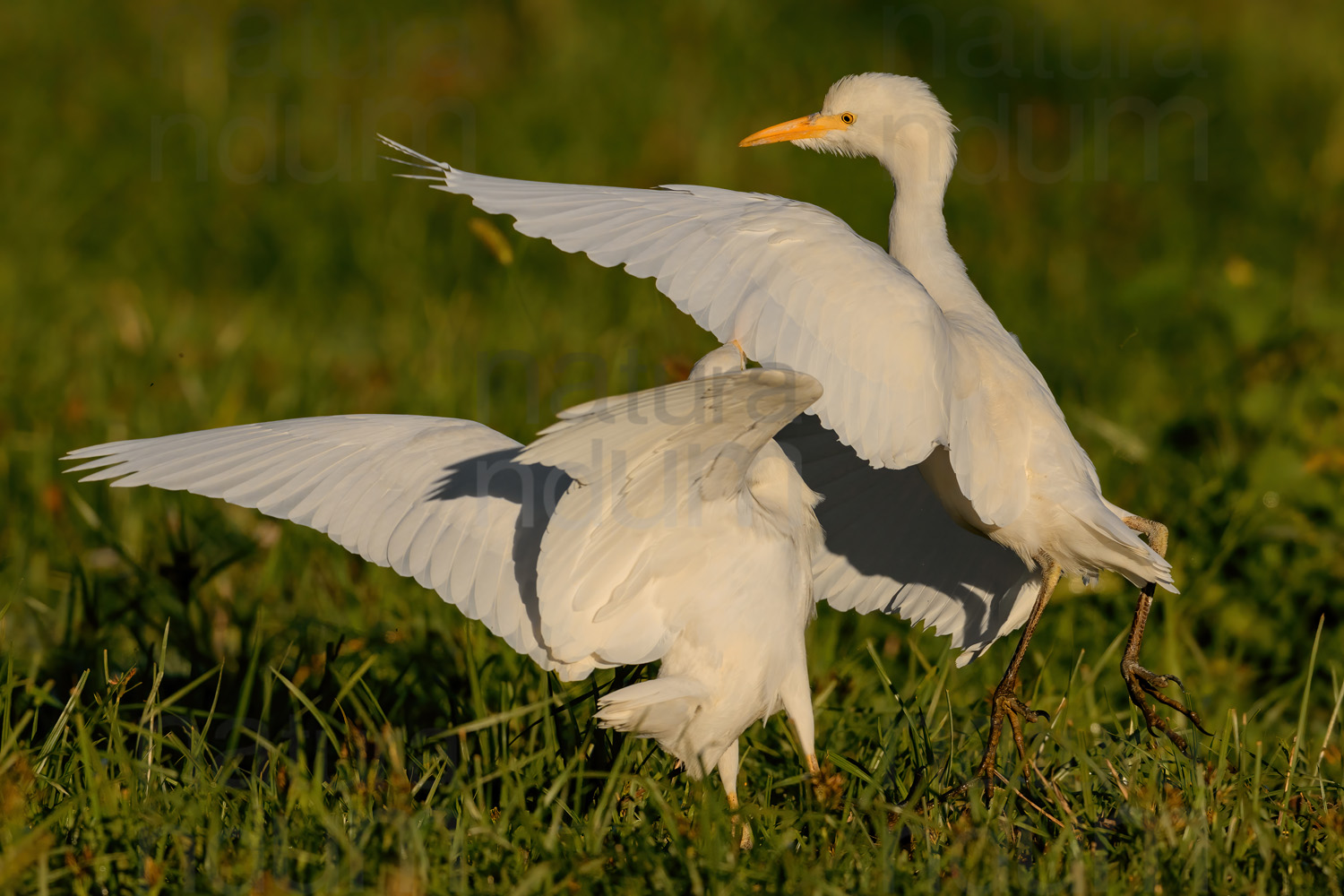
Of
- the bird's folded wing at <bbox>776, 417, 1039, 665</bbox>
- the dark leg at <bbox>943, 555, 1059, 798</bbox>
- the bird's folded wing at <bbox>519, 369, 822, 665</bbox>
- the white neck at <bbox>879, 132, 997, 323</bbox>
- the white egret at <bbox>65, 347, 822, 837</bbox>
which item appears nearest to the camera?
the bird's folded wing at <bbox>519, 369, 822, 665</bbox>

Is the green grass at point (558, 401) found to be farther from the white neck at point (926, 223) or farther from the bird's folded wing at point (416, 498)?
the white neck at point (926, 223)

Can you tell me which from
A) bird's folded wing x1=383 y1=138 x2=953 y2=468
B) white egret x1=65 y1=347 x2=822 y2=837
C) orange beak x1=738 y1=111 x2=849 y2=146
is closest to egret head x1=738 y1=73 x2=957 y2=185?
orange beak x1=738 y1=111 x2=849 y2=146

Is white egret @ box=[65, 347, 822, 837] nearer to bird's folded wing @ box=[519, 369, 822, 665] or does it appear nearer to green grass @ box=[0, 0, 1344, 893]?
bird's folded wing @ box=[519, 369, 822, 665]

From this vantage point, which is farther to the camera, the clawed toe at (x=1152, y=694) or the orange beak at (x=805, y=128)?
the orange beak at (x=805, y=128)

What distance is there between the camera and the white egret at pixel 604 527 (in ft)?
8.98

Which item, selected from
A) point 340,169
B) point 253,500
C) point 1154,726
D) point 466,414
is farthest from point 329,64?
point 1154,726

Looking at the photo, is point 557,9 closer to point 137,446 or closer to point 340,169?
point 340,169

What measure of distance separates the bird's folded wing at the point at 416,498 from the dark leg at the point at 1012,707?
99cm

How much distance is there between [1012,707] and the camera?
3146 mm

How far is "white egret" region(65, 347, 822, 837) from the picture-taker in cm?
274

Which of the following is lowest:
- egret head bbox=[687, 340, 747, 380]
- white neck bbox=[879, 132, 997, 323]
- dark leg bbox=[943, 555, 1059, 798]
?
dark leg bbox=[943, 555, 1059, 798]

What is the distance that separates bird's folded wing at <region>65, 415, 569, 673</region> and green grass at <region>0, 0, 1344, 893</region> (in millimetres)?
316

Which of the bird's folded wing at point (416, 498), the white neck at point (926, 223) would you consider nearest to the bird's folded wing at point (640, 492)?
the bird's folded wing at point (416, 498)

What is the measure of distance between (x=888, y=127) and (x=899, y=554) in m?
1.13
